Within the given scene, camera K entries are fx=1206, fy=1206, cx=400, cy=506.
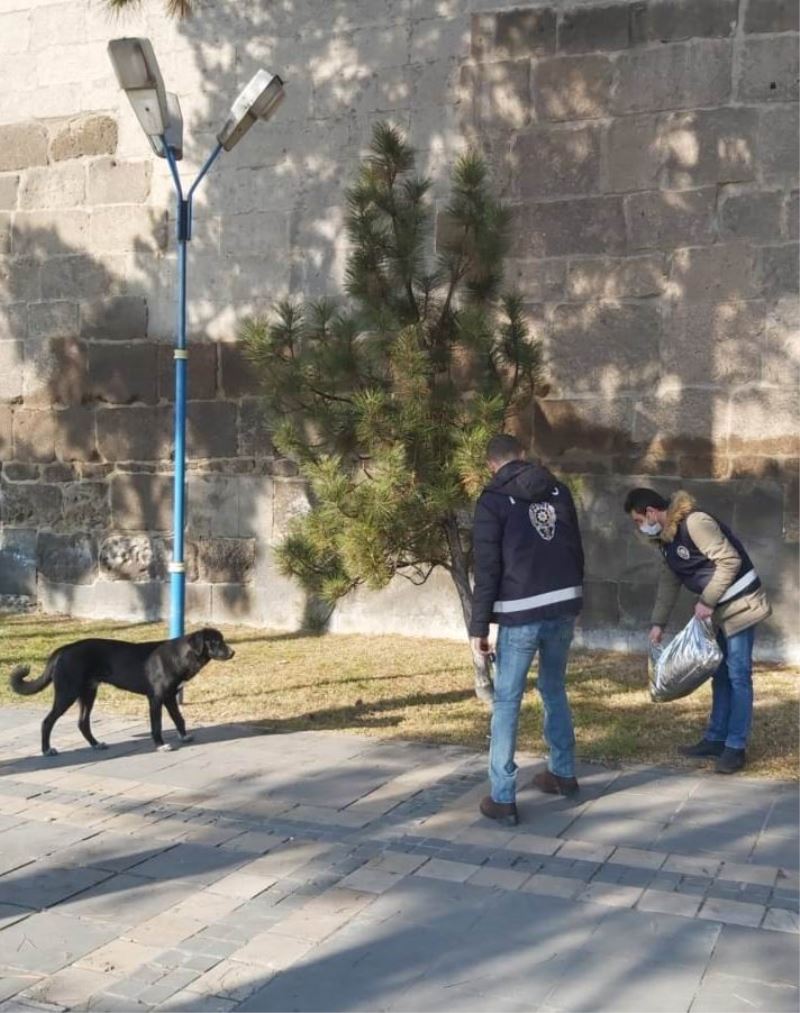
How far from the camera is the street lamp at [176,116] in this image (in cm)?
711

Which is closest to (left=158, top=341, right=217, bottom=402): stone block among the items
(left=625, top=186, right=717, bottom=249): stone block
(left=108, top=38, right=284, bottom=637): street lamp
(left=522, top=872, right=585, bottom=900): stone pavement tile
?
(left=108, top=38, right=284, bottom=637): street lamp

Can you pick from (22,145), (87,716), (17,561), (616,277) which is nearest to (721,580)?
(87,716)

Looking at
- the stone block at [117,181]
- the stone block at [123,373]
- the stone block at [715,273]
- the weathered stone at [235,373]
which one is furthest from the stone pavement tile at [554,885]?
the stone block at [117,181]

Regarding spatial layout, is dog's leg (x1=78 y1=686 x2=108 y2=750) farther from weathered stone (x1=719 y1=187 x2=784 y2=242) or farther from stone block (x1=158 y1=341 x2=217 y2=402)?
weathered stone (x1=719 y1=187 x2=784 y2=242)

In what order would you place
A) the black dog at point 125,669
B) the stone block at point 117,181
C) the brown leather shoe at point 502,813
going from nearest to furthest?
the brown leather shoe at point 502,813, the black dog at point 125,669, the stone block at point 117,181

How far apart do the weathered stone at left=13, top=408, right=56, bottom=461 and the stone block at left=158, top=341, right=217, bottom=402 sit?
1345 mm

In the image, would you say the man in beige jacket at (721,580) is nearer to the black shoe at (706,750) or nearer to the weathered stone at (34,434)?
the black shoe at (706,750)

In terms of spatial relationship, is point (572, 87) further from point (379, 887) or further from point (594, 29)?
point (379, 887)

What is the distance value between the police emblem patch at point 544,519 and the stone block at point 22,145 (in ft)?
26.9

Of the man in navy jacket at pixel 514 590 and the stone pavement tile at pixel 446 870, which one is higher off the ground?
the man in navy jacket at pixel 514 590

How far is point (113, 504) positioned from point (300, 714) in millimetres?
4758

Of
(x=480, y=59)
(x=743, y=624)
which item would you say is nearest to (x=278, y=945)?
(x=743, y=624)

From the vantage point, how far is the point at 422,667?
898cm

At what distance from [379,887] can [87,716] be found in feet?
8.42
